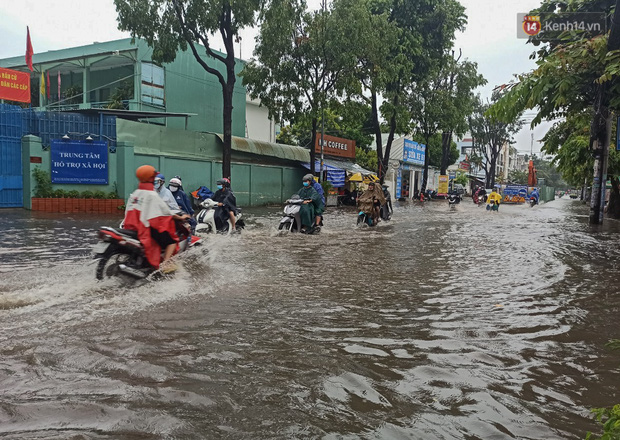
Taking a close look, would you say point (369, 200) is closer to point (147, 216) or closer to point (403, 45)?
point (147, 216)

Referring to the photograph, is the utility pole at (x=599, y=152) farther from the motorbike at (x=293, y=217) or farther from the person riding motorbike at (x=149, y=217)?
the person riding motorbike at (x=149, y=217)

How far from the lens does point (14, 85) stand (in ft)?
69.4

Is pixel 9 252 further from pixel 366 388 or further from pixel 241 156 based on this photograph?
pixel 241 156

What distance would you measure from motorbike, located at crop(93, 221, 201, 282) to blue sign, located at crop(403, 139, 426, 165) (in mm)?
→ 38386

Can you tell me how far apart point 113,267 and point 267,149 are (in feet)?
67.9

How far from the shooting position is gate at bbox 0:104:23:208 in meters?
15.9

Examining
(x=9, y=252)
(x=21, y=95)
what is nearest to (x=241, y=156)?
(x=21, y=95)

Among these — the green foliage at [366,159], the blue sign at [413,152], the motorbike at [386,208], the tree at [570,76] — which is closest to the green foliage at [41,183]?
the motorbike at [386,208]

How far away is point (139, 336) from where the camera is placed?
4.14m

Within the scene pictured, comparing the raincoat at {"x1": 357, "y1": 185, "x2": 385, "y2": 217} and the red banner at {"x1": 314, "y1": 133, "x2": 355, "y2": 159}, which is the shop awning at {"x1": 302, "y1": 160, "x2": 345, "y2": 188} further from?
the raincoat at {"x1": 357, "y1": 185, "x2": 385, "y2": 217}

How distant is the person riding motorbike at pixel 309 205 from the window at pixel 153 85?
12.4 meters

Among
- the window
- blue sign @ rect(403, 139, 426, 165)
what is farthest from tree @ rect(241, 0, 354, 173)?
blue sign @ rect(403, 139, 426, 165)

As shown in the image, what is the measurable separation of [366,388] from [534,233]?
12.5 meters

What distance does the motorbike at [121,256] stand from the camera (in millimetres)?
5684
